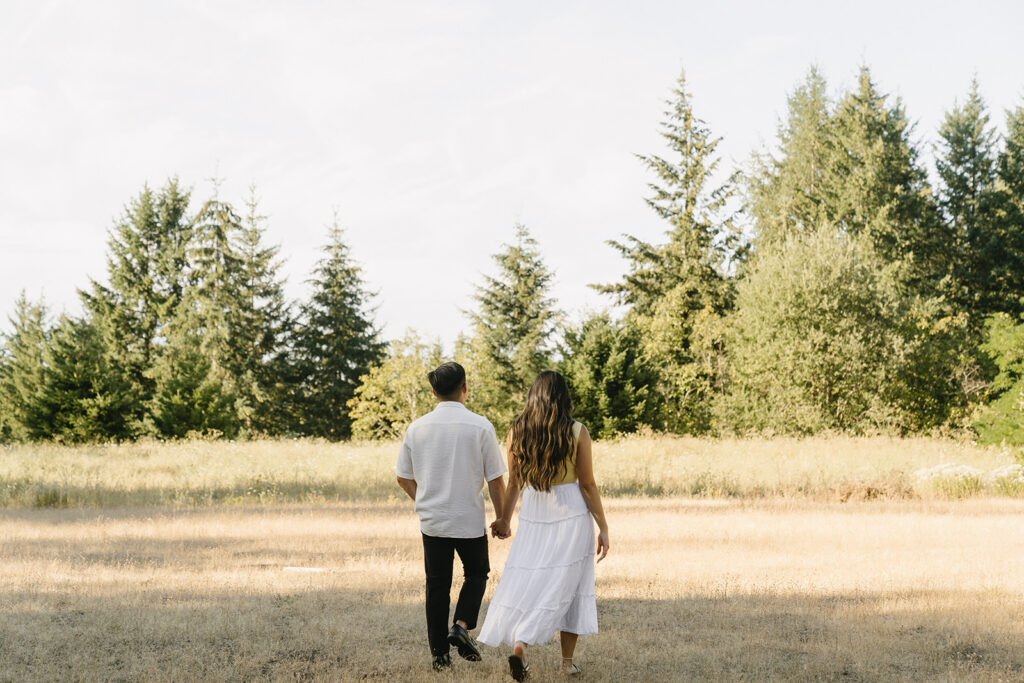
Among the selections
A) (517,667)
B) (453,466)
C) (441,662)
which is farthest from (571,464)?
(441,662)

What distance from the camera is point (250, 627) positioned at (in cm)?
743

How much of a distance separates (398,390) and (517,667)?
40.4m

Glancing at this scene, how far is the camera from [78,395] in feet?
139

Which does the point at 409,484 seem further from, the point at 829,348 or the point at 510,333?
the point at 510,333

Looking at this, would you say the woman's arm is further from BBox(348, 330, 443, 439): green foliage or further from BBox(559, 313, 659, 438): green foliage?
BBox(348, 330, 443, 439): green foliage

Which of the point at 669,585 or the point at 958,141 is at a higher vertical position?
the point at 958,141

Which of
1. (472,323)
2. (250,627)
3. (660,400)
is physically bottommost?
(250,627)

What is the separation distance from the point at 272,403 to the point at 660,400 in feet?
73.6

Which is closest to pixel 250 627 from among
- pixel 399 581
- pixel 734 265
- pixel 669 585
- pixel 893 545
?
pixel 399 581

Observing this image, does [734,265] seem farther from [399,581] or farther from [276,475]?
[399,581]

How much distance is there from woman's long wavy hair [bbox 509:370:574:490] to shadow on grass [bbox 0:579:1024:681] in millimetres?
1400

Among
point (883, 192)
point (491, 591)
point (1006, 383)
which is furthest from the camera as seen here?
point (883, 192)

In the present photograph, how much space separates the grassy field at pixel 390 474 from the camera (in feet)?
62.1

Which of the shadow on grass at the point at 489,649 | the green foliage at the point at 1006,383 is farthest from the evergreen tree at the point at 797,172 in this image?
the shadow on grass at the point at 489,649
